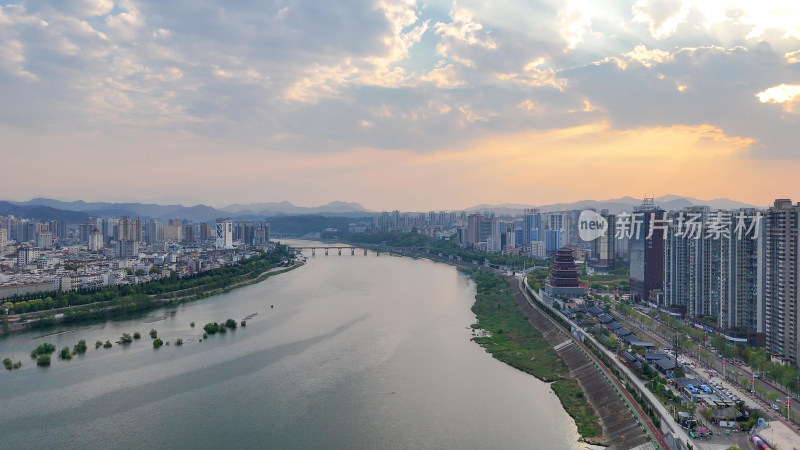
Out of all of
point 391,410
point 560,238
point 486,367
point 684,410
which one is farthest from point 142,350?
point 560,238

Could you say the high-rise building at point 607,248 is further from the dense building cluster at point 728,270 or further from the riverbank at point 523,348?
the dense building cluster at point 728,270

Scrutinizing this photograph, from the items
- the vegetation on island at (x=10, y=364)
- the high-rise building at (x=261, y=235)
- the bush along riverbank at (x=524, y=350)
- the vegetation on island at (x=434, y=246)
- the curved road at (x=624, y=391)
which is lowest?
the bush along riverbank at (x=524, y=350)

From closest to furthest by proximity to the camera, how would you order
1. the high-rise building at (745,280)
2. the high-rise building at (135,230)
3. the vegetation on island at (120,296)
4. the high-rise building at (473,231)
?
the high-rise building at (745,280)
the vegetation on island at (120,296)
the high-rise building at (473,231)
the high-rise building at (135,230)

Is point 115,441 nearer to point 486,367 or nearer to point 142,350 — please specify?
point 142,350

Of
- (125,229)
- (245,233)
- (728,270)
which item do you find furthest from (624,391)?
(125,229)

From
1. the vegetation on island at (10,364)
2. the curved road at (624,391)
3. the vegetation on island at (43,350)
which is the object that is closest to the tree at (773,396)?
the curved road at (624,391)
